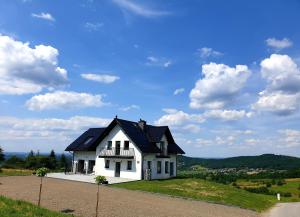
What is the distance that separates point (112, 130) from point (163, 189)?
15416mm

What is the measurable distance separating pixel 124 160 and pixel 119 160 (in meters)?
0.78

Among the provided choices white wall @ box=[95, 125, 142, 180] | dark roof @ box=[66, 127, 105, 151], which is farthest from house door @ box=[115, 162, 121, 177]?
dark roof @ box=[66, 127, 105, 151]

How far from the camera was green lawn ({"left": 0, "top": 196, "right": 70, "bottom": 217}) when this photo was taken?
55.0ft

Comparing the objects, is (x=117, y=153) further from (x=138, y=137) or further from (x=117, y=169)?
(x=138, y=137)

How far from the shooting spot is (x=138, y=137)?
155 ft

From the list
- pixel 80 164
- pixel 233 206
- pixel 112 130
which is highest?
pixel 112 130

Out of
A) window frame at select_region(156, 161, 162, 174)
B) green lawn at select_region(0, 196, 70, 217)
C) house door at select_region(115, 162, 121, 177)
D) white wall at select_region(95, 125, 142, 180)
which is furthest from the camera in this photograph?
window frame at select_region(156, 161, 162, 174)

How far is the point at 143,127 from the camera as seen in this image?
5072cm

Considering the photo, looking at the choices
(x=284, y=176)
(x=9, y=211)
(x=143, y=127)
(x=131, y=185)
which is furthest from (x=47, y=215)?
(x=284, y=176)

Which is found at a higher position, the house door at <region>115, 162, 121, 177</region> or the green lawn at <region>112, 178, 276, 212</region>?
the house door at <region>115, 162, 121, 177</region>

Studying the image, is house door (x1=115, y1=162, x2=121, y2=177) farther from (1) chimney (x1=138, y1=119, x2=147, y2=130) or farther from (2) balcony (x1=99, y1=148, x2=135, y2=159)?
(1) chimney (x1=138, y1=119, x2=147, y2=130)

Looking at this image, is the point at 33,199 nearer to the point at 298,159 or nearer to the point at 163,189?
the point at 163,189

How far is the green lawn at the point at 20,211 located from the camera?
1676 centimetres

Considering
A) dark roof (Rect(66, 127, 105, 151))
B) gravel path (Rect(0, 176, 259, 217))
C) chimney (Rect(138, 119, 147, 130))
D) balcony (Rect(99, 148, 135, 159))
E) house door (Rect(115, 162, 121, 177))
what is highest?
chimney (Rect(138, 119, 147, 130))
